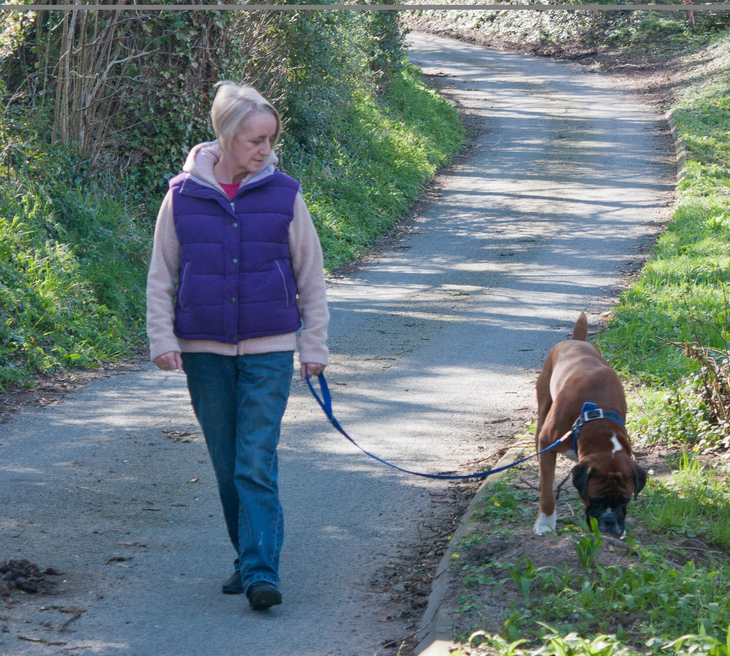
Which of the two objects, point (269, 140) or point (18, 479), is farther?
point (18, 479)

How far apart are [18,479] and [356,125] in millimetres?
13558

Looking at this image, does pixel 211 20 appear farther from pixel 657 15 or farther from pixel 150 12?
pixel 657 15

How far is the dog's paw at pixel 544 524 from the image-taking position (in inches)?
164

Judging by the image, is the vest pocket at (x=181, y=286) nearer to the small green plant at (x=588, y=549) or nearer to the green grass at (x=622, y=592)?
the green grass at (x=622, y=592)

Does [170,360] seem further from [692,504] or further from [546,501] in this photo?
[692,504]

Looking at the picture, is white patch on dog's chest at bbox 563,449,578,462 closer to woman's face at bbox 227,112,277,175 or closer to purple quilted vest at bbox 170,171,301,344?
purple quilted vest at bbox 170,171,301,344

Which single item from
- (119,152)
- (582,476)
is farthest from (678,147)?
(582,476)

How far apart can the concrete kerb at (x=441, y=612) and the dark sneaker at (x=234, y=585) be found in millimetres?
839

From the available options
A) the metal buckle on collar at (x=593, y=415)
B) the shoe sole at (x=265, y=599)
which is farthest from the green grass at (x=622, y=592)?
the shoe sole at (x=265, y=599)

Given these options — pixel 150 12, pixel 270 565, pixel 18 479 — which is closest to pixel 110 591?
pixel 270 565

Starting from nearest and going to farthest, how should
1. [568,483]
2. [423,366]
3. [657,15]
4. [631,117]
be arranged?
1. [568,483]
2. [423,366]
3. [631,117]
4. [657,15]

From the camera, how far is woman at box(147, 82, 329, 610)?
348cm

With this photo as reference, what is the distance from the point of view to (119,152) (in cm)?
1126

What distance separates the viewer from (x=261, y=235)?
351cm
